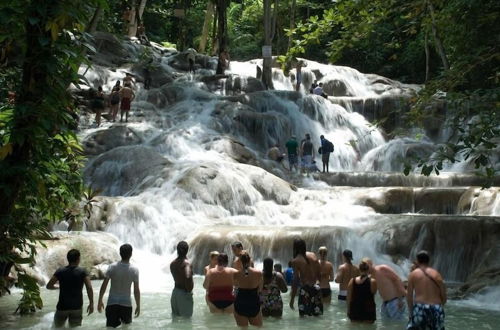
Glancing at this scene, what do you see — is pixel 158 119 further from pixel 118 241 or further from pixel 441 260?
pixel 441 260

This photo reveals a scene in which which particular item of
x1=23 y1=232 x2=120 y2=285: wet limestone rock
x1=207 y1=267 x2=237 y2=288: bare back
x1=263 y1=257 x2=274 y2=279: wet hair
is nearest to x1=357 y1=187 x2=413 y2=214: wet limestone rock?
x1=23 y1=232 x2=120 y2=285: wet limestone rock

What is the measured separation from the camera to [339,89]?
35.0 m

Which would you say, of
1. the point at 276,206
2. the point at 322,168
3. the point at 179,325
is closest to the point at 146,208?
the point at 276,206

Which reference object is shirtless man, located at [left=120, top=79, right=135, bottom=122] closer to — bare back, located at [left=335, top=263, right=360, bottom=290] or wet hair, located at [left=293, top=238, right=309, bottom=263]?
bare back, located at [left=335, top=263, right=360, bottom=290]

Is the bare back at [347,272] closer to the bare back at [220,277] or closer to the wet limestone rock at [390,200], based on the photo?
the bare back at [220,277]

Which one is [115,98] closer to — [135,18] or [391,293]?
[135,18]

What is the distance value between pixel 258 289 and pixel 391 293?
6.24 ft

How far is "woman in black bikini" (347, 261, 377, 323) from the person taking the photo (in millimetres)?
8383

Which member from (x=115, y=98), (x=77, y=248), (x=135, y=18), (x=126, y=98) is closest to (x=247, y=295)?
(x=77, y=248)

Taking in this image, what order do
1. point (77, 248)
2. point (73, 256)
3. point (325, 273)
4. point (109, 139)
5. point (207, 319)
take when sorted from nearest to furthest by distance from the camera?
1. point (73, 256)
2. point (207, 319)
3. point (325, 273)
4. point (77, 248)
5. point (109, 139)

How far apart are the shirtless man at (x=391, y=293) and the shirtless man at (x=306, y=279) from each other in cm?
76

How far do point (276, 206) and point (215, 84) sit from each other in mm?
13838

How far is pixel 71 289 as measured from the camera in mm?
7660

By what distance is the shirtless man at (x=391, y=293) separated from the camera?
8633 mm
